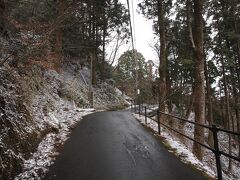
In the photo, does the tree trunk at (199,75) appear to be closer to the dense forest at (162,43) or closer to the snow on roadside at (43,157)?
the dense forest at (162,43)

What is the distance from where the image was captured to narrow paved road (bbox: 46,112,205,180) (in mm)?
5520

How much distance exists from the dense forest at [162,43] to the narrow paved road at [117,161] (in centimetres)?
208

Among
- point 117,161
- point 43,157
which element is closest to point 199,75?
point 117,161

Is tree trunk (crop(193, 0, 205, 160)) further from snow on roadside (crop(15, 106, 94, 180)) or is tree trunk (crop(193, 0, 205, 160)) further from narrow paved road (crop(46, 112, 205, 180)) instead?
snow on roadside (crop(15, 106, 94, 180))

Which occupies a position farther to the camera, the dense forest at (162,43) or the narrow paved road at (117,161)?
the dense forest at (162,43)

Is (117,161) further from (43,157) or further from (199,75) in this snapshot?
(199,75)

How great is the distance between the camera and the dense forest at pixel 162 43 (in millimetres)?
9805

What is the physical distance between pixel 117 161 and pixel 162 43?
33.9 ft

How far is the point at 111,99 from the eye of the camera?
34594 mm

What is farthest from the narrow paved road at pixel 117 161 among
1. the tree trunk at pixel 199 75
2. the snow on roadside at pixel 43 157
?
the tree trunk at pixel 199 75

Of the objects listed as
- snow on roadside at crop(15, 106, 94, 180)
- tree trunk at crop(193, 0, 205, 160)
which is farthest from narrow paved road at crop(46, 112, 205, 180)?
tree trunk at crop(193, 0, 205, 160)

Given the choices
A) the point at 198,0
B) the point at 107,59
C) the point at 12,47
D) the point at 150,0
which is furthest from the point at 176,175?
the point at 107,59

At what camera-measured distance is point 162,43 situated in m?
15.3

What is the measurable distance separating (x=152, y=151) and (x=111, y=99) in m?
Result: 27.1
